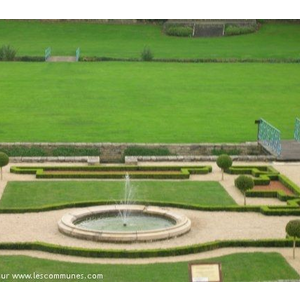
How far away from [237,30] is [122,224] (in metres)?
49.5

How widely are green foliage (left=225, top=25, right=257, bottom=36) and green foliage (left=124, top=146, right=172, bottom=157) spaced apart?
3758 centimetres

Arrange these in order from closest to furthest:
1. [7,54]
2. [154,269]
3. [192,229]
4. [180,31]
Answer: [154,269] < [192,229] < [7,54] < [180,31]

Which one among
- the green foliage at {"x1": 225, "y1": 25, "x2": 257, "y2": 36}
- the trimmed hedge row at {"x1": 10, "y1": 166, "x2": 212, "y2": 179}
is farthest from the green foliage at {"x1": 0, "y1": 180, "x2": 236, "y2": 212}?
the green foliage at {"x1": 225, "y1": 25, "x2": 257, "y2": 36}

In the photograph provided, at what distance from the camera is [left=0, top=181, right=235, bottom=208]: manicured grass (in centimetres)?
3023

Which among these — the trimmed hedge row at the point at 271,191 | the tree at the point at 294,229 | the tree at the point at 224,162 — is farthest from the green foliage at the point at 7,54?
the tree at the point at 294,229

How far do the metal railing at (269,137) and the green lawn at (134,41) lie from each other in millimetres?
24878

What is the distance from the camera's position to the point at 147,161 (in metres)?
36.8

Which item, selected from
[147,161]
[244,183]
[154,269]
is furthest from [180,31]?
[154,269]

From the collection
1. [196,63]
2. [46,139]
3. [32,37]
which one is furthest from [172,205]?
[32,37]

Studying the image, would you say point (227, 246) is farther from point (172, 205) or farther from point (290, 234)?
point (172, 205)

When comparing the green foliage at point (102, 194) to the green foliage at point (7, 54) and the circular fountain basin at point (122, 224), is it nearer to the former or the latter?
the circular fountain basin at point (122, 224)

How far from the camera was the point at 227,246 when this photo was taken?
24641mm

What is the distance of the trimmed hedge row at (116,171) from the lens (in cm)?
3378

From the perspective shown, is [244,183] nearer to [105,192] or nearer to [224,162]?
[224,162]
